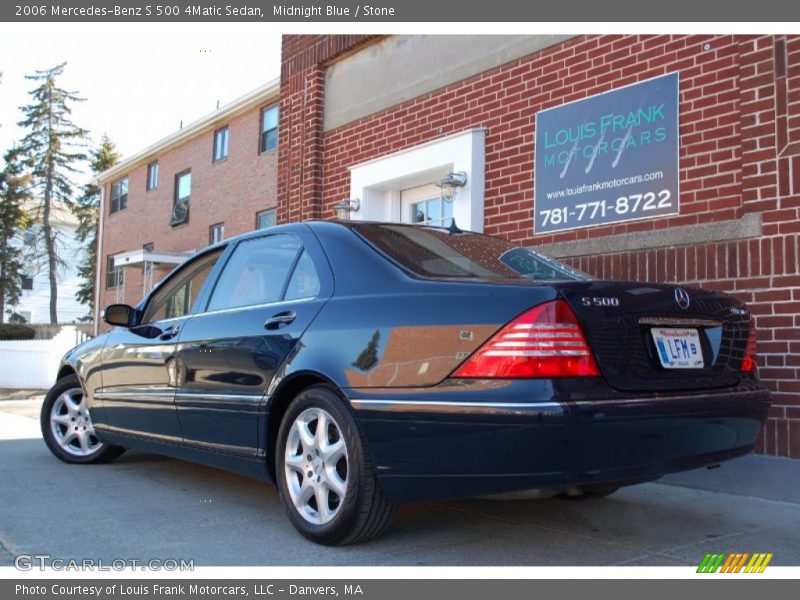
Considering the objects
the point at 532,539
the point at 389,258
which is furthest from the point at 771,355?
the point at 389,258

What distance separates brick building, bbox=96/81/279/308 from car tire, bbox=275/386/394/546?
14739 mm

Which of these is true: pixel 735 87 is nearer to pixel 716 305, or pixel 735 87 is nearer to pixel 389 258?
pixel 716 305

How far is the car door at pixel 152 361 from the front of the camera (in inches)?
188

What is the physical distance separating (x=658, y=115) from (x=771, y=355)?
82.3 inches

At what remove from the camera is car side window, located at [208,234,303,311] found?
13.9 ft

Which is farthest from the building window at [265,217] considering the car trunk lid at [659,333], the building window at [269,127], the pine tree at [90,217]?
the pine tree at [90,217]

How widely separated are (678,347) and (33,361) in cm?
1631

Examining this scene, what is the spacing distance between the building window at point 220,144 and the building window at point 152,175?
3.99 m

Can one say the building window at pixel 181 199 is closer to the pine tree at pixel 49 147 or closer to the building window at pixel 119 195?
the building window at pixel 119 195

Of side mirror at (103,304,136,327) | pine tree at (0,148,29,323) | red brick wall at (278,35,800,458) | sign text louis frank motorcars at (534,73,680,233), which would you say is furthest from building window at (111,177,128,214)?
side mirror at (103,304,136,327)

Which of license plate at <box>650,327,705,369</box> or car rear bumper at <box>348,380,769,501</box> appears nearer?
car rear bumper at <box>348,380,769,501</box>

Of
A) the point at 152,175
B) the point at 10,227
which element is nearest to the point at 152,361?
the point at 152,175

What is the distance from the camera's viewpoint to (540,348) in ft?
9.80

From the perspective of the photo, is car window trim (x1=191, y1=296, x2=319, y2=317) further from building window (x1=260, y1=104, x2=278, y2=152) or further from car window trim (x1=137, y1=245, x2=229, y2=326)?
building window (x1=260, y1=104, x2=278, y2=152)
